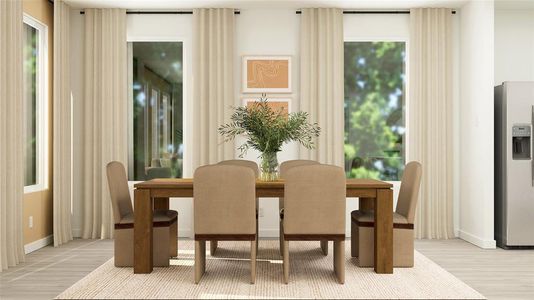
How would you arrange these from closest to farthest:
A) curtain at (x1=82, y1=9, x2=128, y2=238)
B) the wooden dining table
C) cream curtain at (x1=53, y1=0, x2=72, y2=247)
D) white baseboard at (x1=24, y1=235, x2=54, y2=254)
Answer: the wooden dining table, white baseboard at (x1=24, y1=235, x2=54, y2=254), cream curtain at (x1=53, y1=0, x2=72, y2=247), curtain at (x1=82, y1=9, x2=128, y2=238)

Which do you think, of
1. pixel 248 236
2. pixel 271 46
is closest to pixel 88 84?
pixel 271 46

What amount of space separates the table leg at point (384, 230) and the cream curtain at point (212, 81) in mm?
2666

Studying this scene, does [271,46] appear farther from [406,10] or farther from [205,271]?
[205,271]

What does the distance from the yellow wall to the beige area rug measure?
1533 millimetres

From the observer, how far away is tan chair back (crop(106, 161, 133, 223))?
4.62 metres

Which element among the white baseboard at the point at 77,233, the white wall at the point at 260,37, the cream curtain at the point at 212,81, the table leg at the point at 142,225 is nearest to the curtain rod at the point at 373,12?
the white wall at the point at 260,37

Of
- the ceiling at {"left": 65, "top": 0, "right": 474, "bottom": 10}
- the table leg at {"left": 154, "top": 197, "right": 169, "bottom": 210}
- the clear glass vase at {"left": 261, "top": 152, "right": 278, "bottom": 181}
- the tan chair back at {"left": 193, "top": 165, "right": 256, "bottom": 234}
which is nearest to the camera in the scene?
the tan chair back at {"left": 193, "top": 165, "right": 256, "bottom": 234}

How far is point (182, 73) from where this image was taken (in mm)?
6895

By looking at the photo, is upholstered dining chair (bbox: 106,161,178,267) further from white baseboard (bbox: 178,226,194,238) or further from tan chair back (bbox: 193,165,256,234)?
white baseboard (bbox: 178,226,194,238)

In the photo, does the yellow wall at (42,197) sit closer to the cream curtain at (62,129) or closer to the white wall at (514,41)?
the cream curtain at (62,129)

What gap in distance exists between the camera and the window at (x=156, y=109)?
6914 mm

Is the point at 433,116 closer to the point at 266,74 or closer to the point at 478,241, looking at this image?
the point at 478,241

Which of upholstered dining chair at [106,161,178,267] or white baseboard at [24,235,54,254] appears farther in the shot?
white baseboard at [24,235,54,254]

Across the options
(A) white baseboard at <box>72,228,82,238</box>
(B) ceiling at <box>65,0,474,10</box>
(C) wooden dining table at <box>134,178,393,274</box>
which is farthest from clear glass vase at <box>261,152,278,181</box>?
(A) white baseboard at <box>72,228,82,238</box>
